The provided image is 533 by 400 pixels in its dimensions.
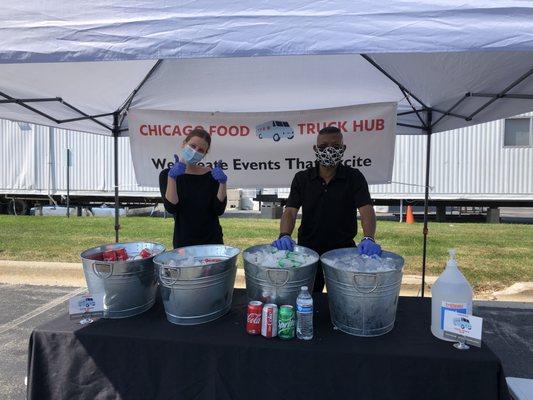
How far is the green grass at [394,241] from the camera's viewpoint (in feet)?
17.7

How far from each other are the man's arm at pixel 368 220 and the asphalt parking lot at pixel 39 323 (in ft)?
5.78

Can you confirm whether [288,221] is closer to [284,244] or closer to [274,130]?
[284,244]

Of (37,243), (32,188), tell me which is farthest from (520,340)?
(32,188)

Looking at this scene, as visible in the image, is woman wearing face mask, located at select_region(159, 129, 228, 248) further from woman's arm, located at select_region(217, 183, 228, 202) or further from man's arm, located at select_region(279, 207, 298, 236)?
man's arm, located at select_region(279, 207, 298, 236)

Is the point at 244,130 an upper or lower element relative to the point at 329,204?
upper

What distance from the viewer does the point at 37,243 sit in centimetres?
691

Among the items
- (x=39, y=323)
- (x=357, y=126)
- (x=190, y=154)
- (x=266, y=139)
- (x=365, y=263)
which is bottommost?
(x=39, y=323)

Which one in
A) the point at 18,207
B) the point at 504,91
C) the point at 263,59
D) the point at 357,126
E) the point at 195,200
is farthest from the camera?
the point at 18,207

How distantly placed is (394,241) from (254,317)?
6.13m

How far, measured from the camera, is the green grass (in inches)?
213

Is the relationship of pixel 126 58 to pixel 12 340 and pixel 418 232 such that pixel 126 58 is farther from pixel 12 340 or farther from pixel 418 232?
pixel 418 232

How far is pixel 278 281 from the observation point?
1.55 metres

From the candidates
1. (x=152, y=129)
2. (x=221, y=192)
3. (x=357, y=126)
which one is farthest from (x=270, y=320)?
(x=152, y=129)

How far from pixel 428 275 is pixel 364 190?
334 centimetres
